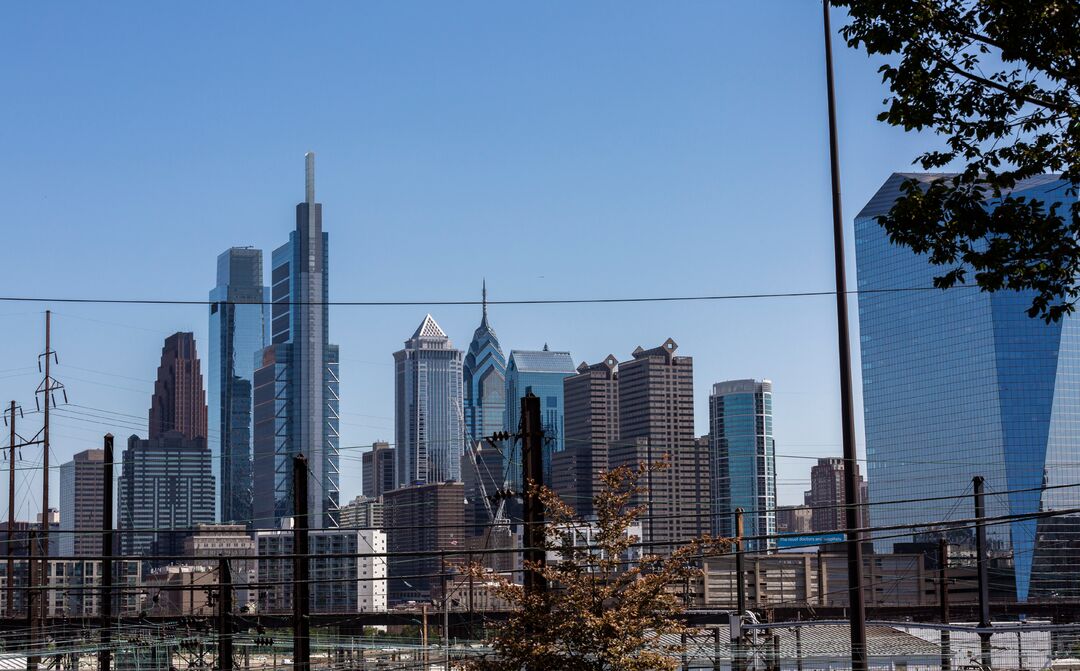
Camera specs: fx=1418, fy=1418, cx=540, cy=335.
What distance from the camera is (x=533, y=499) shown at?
30.6 m

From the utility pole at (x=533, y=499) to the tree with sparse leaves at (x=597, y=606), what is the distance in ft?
1.08

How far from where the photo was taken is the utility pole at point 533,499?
2897 centimetres

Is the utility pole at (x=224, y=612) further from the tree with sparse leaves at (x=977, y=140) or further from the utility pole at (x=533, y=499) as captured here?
the tree with sparse leaves at (x=977, y=140)

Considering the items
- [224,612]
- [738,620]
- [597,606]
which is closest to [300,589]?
[224,612]

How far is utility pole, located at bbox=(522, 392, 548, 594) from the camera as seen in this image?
28969mm

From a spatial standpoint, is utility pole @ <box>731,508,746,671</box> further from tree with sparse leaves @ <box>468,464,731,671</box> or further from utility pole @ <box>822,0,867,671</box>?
utility pole @ <box>822,0,867,671</box>

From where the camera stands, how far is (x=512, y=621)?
27766 mm

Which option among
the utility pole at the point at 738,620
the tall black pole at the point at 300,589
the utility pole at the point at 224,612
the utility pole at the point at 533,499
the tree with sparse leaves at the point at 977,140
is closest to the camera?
the tree with sparse leaves at the point at 977,140

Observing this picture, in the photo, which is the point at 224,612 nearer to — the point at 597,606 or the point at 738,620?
the point at 738,620

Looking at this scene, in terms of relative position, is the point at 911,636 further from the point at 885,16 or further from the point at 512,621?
the point at 885,16

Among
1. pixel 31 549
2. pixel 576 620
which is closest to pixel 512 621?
pixel 576 620

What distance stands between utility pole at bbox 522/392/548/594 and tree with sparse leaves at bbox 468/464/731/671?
1.08 feet

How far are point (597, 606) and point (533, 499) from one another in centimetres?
373

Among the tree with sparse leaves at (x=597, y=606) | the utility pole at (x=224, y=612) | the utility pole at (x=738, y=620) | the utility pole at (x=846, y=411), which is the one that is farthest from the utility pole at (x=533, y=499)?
the utility pole at (x=224, y=612)
